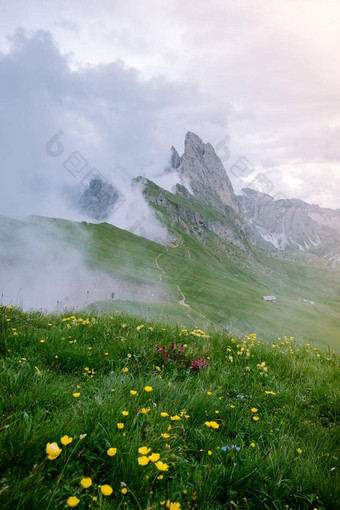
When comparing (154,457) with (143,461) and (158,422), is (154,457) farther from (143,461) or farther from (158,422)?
(158,422)

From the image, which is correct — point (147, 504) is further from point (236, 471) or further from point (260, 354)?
point (260, 354)

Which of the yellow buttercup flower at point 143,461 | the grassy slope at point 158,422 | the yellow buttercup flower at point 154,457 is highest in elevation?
the yellow buttercup flower at point 154,457

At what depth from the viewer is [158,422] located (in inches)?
163

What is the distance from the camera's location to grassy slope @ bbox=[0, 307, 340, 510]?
10.1 ft

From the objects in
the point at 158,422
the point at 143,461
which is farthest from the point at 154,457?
the point at 158,422

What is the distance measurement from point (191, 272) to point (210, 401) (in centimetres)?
18996

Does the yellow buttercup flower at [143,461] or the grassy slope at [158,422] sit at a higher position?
the yellow buttercup flower at [143,461]

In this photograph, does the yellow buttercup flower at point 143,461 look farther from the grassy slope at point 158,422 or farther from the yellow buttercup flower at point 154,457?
the grassy slope at point 158,422

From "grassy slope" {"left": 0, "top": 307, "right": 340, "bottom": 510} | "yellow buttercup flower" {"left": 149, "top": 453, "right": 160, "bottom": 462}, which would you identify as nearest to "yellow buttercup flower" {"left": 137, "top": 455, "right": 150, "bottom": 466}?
"yellow buttercup flower" {"left": 149, "top": 453, "right": 160, "bottom": 462}

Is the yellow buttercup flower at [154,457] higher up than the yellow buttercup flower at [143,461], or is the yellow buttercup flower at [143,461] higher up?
the yellow buttercup flower at [154,457]

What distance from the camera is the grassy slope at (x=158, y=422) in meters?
3.09

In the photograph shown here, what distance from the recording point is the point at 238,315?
407 feet

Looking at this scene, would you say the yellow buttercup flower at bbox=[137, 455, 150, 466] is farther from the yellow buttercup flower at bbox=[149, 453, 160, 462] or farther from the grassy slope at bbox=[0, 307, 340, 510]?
the grassy slope at bbox=[0, 307, 340, 510]

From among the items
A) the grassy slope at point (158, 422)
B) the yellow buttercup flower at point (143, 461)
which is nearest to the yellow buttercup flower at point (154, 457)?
the yellow buttercup flower at point (143, 461)
